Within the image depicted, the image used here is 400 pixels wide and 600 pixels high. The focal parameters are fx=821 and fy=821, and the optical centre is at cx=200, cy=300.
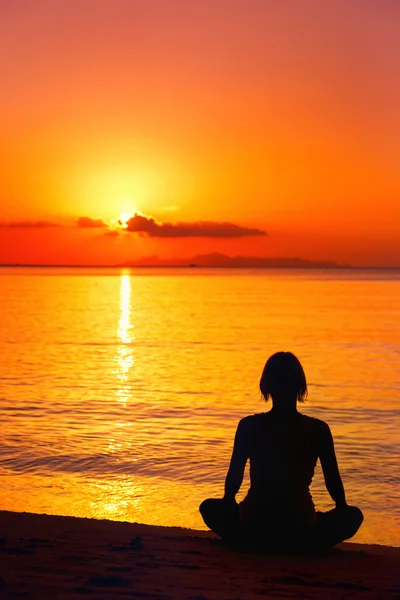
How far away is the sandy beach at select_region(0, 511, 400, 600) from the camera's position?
5.70m

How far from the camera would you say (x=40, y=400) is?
20.5 m

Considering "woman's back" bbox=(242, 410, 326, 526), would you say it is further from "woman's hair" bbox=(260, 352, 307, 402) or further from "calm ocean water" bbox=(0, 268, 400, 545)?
"calm ocean water" bbox=(0, 268, 400, 545)

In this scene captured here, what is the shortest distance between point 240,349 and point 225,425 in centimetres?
1827

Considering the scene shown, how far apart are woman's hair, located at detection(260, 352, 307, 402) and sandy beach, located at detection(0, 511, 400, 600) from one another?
139 centimetres

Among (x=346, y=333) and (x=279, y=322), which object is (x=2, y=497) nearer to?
(x=346, y=333)

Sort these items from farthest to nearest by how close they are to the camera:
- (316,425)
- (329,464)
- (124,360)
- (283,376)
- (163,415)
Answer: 1. (124,360)
2. (163,415)
3. (329,464)
4. (316,425)
5. (283,376)

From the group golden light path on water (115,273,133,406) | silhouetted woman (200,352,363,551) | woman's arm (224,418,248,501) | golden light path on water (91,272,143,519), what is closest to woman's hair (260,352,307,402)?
silhouetted woman (200,352,363,551)

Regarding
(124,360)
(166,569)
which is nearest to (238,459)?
(166,569)

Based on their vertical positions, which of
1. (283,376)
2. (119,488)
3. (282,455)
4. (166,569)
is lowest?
(119,488)

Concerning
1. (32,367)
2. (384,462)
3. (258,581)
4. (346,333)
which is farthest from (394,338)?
(258,581)

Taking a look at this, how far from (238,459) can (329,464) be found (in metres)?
0.71

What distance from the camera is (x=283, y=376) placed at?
241 inches

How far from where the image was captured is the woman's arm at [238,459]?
6375 mm

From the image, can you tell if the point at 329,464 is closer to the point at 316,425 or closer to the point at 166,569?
the point at 316,425
